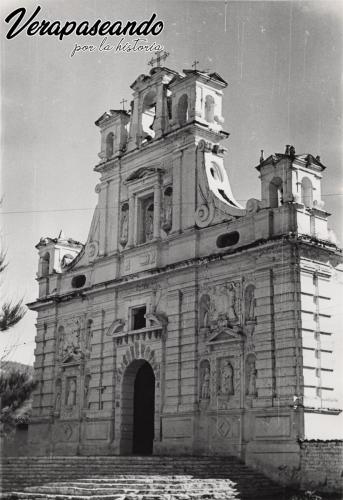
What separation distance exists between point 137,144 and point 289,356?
1081 cm

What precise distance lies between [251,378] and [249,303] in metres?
2.18

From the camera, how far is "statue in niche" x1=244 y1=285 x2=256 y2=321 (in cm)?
2231

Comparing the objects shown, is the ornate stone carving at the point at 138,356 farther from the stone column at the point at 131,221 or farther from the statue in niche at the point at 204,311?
the stone column at the point at 131,221

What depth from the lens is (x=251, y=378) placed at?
21953mm

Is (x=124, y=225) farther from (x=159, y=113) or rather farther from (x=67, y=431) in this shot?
(x=67, y=431)

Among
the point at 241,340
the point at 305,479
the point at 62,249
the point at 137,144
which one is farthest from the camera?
the point at 62,249

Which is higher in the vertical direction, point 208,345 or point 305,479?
point 208,345

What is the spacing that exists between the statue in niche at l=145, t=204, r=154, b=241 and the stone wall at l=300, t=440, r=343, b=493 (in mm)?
9885

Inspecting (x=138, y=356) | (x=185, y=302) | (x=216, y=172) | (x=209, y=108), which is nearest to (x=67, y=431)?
(x=138, y=356)

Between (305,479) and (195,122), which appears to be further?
(195,122)

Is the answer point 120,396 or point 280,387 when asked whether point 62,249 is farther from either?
point 280,387

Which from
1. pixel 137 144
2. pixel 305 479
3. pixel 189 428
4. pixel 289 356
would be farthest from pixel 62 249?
pixel 305 479

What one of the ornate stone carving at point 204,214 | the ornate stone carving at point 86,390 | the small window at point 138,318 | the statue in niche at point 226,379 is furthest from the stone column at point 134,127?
the statue in niche at point 226,379

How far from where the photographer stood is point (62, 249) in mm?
30984
